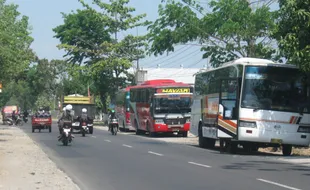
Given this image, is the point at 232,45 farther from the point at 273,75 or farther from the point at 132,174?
the point at 132,174

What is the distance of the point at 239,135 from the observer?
22.7 m

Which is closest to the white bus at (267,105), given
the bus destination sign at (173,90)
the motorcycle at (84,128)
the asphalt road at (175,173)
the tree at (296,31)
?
the tree at (296,31)

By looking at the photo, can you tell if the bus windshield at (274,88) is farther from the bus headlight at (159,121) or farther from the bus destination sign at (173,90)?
the bus headlight at (159,121)

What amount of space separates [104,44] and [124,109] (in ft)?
44.5

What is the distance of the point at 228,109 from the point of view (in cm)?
2338

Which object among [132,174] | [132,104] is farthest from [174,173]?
[132,104]

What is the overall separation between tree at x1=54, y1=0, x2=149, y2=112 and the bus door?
37.0 m

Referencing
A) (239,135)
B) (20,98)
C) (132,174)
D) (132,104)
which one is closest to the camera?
(132,174)

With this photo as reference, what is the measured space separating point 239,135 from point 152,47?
48.3 feet

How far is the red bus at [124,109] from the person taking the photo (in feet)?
161

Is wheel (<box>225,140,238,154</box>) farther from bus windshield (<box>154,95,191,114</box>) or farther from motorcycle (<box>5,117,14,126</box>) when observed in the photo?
motorcycle (<box>5,117,14,126</box>)

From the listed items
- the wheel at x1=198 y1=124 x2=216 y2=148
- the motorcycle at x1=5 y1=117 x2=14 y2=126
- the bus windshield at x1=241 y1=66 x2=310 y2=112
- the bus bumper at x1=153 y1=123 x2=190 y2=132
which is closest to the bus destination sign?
the bus bumper at x1=153 y1=123 x2=190 y2=132

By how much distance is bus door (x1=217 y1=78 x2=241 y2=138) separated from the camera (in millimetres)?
22906

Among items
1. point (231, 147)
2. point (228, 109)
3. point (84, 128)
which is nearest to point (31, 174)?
point (228, 109)
